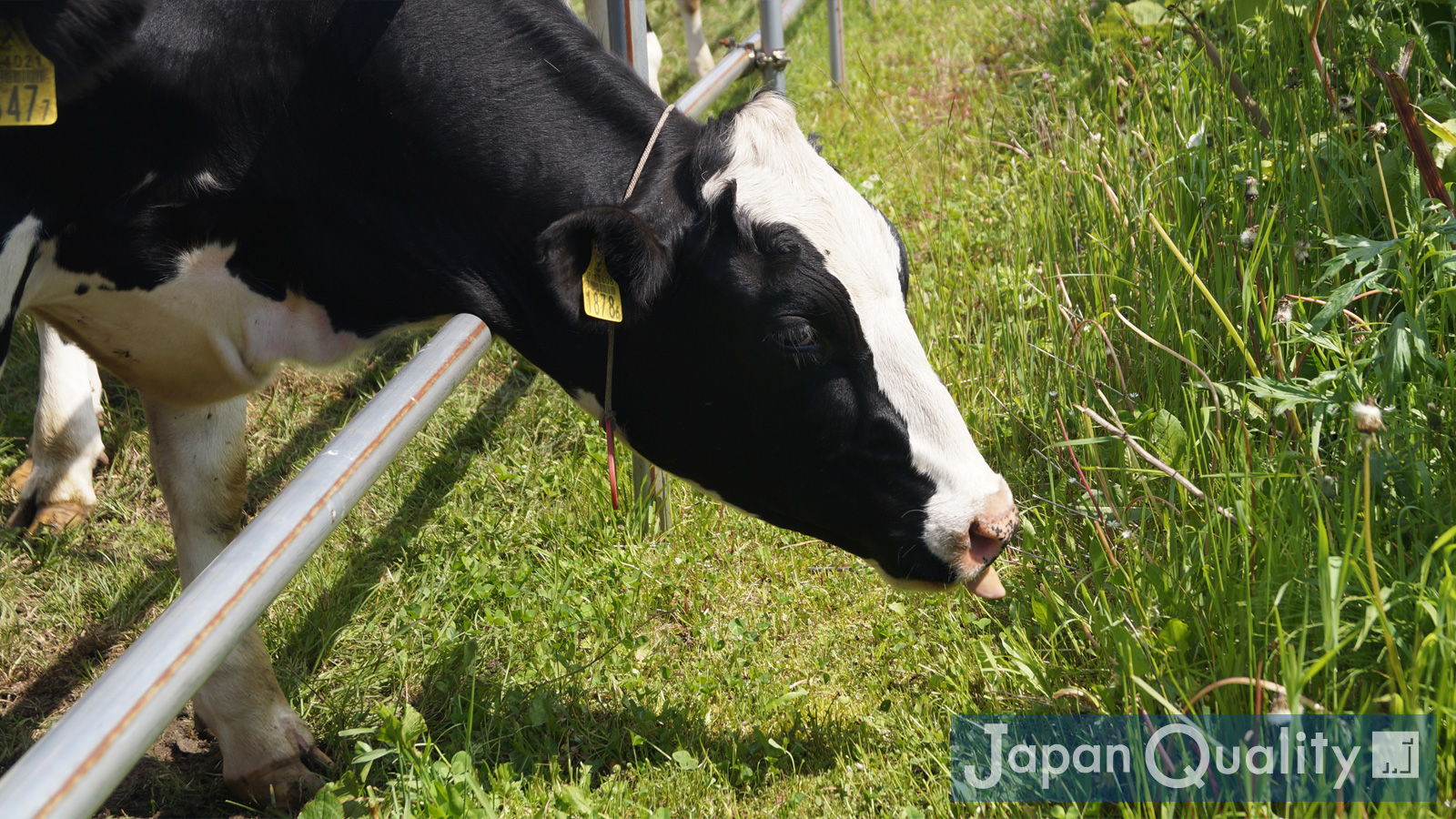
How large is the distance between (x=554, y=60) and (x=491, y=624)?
1.31 m

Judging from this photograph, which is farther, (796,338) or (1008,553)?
(1008,553)

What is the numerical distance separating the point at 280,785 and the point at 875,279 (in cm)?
158

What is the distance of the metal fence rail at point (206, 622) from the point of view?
38.8 inches

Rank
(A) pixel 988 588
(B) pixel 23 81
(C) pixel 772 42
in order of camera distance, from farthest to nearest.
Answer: (C) pixel 772 42 < (A) pixel 988 588 < (B) pixel 23 81

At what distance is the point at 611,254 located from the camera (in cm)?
192

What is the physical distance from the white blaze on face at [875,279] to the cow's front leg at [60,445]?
2307 mm

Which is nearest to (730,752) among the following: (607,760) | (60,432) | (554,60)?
(607,760)

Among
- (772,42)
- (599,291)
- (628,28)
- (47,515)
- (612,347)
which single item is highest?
(772,42)

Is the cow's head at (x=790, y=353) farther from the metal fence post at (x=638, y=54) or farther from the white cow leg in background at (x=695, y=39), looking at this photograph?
the white cow leg in background at (x=695, y=39)

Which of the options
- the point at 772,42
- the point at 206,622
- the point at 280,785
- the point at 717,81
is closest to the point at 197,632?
the point at 206,622

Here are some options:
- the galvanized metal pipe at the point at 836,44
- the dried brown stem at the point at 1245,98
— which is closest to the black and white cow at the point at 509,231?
the dried brown stem at the point at 1245,98

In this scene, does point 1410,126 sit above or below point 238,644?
above

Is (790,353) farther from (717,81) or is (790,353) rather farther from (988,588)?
(717,81)

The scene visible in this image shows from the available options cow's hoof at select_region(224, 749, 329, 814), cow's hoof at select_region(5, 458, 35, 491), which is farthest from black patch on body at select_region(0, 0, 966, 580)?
cow's hoof at select_region(5, 458, 35, 491)
